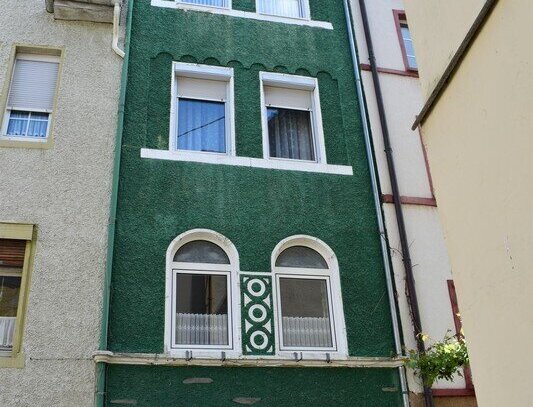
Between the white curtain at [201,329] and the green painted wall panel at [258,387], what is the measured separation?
51cm

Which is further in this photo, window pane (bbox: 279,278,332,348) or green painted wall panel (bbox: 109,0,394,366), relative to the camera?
window pane (bbox: 279,278,332,348)

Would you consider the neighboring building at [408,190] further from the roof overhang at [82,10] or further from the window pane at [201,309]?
the roof overhang at [82,10]

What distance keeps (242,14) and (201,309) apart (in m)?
6.06

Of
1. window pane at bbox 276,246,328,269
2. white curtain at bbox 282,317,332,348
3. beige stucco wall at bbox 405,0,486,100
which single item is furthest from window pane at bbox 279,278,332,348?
beige stucco wall at bbox 405,0,486,100

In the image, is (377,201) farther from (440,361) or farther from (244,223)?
(440,361)

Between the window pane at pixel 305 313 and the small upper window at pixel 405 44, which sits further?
the small upper window at pixel 405 44

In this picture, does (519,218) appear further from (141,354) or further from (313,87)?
(313,87)

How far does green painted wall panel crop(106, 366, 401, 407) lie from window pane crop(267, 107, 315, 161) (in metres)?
3.97

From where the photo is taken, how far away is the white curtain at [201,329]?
349 inches

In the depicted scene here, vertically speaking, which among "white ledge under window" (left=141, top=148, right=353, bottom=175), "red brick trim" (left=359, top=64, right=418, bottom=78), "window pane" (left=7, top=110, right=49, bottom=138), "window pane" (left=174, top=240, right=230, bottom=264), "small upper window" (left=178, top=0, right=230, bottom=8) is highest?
"small upper window" (left=178, top=0, right=230, bottom=8)

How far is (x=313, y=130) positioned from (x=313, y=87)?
92 centimetres

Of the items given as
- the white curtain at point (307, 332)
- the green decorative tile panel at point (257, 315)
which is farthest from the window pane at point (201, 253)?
the white curtain at point (307, 332)

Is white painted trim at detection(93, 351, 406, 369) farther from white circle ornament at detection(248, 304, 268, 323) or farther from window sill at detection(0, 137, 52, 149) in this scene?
window sill at detection(0, 137, 52, 149)

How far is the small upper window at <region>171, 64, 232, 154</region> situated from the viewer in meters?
10.6
